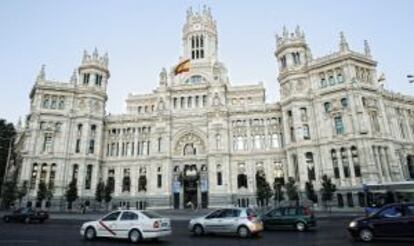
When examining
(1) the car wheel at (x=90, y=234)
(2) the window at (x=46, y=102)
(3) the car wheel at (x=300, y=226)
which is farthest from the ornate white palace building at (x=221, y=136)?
(1) the car wheel at (x=90, y=234)

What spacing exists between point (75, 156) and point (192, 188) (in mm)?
21654

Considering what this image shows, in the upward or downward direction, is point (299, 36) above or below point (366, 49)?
above

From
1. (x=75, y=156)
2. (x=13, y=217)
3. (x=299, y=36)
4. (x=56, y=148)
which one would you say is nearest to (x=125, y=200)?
(x=75, y=156)

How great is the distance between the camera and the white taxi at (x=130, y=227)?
1449 centimetres

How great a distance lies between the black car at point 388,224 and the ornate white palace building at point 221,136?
31388 mm

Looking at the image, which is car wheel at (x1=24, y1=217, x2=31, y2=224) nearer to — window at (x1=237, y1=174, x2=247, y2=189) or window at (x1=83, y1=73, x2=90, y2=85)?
window at (x1=237, y1=174, x2=247, y2=189)

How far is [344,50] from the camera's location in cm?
4828

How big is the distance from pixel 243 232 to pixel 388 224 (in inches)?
279

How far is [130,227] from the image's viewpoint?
14875 mm

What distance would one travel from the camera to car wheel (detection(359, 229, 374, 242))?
13.8 meters

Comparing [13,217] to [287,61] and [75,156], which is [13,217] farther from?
[287,61]

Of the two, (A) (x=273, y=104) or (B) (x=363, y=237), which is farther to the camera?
(A) (x=273, y=104)

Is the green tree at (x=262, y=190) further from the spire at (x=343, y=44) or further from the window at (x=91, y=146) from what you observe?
the window at (x=91, y=146)

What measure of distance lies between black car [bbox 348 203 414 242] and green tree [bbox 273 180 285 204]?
108 ft
